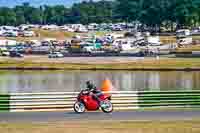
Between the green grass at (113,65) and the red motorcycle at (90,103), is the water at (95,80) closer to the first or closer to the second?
the green grass at (113,65)

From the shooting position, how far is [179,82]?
241 feet

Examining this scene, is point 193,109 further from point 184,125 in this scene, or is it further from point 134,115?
point 184,125

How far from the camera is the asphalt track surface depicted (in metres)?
31.5

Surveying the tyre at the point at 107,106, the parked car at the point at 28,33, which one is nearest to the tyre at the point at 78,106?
the tyre at the point at 107,106

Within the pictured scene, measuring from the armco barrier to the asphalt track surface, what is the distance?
4.22 ft

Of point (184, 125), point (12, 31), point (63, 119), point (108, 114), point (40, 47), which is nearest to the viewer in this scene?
point (184, 125)

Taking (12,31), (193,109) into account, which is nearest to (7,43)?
(12,31)

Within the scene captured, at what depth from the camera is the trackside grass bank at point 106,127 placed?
88.0ft

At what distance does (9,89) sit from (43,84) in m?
9.28

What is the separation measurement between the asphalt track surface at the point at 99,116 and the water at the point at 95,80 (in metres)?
25.7

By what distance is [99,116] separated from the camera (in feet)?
107

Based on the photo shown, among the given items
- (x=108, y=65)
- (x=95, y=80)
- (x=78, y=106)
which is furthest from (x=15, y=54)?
(x=78, y=106)

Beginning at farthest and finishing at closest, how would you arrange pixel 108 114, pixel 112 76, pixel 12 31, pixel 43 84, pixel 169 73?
1. pixel 12 31
2. pixel 169 73
3. pixel 112 76
4. pixel 43 84
5. pixel 108 114

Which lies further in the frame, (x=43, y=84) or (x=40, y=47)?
(x=40, y=47)
